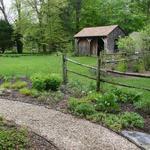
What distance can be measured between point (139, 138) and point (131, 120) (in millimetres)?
990

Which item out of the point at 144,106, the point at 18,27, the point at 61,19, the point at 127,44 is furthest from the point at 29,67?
the point at 61,19

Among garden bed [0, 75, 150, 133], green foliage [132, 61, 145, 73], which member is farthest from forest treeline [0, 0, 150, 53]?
garden bed [0, 75, 150, 133]

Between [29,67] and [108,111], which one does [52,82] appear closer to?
[108,111]

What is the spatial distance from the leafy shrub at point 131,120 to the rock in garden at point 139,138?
1.48 ft

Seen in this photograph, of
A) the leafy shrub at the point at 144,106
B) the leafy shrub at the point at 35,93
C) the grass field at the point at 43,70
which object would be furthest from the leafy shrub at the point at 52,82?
the grass field at the point at 43,70

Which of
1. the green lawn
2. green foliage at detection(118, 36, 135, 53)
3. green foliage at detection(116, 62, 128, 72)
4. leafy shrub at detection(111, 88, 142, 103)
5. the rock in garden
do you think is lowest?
the green lawn

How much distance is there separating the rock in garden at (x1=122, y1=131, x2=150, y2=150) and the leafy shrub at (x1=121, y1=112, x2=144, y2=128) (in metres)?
0.45

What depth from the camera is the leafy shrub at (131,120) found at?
8.20 metres

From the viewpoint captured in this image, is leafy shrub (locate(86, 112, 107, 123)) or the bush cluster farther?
leafy shrub (locate(86, 112, 107, 123))

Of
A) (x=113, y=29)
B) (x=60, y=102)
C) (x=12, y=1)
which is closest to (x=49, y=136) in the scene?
(x=60, y=102)

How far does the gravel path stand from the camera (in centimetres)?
684

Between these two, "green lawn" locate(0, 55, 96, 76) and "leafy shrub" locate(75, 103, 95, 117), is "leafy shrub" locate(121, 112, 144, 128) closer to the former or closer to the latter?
"leafy shrub" locate(75, 103, 95, 117)

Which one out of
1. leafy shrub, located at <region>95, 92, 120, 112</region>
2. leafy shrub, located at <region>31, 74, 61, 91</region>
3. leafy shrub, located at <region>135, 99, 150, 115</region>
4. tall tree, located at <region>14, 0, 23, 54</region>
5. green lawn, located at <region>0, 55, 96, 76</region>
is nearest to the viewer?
leafy shrub, located at <region>95, 92, 120, 112</region>

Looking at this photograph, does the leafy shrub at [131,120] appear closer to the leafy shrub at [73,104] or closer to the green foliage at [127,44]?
the leafy shrub at [73,104]
